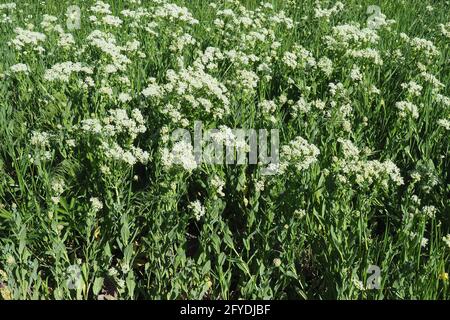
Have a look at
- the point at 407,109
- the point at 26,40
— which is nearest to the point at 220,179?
the point at 407,109

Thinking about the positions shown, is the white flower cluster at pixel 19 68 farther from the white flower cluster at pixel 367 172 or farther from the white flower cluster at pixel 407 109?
the white flower cluster at pixel 407 109

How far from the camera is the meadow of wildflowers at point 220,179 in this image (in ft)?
9.09

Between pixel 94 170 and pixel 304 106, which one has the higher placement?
pixel 304 106

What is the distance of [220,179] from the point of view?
3168 millimetres

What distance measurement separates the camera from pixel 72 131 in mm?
3428

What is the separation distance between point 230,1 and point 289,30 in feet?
2.52

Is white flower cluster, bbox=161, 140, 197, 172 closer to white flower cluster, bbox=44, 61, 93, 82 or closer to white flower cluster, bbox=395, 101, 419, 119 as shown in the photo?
white flower cluster, bbox=44, 61, 93, 82

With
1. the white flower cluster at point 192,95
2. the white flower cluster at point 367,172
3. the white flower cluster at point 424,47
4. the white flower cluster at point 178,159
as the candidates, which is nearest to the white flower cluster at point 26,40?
the white flower cluster at point 192,95

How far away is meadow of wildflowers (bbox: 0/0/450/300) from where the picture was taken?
277 cm

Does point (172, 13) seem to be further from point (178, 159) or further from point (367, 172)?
point (367, 172)

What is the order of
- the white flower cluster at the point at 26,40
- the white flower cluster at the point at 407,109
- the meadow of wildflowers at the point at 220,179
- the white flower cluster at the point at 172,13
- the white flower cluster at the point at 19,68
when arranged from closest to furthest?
the meadow of wildflowers at the point at 220,179 → the white flower cluster at the point at 407,109 → the white flower cluster at the point at 19,68 → the white flower cluster at the point at 26,40 → the white flower cluster at the point at 172,13

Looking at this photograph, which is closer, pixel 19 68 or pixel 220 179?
pixel 220 179

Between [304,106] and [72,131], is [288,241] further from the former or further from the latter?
[72,131]

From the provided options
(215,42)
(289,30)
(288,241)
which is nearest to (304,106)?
(288,241)
